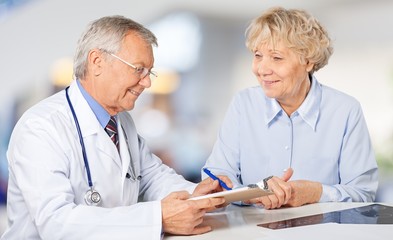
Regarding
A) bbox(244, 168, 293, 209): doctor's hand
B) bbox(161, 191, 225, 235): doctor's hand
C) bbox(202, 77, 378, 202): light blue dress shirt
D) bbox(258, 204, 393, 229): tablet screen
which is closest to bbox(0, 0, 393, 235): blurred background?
bbox(202, 77, 378, 202): light blue dress shirt

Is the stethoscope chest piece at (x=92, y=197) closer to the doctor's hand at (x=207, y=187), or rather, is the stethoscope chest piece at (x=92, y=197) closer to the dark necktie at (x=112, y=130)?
the dark necktie at (x=112, y=130)

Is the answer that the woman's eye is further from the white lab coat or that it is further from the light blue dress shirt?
the light blue dress shirt

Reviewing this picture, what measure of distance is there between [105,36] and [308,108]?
849mm

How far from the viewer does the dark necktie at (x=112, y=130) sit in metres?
1.84

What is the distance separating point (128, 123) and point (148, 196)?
26cm

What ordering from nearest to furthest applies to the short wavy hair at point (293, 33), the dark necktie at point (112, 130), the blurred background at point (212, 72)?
the dark necktie at point (112, 130) < the short wavy hair at point (293, 33) < the blurred background at point (212, 72)

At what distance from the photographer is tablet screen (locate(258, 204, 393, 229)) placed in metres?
1.66

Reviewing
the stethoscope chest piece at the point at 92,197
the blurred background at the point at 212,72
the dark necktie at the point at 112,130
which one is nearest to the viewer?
the stethoscope chest piece at the point at 92,197

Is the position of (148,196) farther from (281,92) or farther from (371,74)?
(371,74)

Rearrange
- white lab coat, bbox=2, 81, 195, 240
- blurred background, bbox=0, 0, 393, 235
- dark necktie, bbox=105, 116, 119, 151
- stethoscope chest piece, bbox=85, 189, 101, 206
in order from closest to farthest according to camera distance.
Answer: white lab coat, bbox=2, 81, 195, 240
stethoscope chest piece, bbox=85, 189, 101, 206
dark necktie, bbox=105, 116, 119, 151
blurred background, bbox=0, 0, 393, 235

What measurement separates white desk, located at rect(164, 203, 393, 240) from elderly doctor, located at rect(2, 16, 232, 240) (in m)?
0.07

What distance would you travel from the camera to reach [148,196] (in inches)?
80.2

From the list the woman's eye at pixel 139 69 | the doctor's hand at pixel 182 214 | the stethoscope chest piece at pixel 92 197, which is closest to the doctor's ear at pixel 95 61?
the woman's eye at pixel 139 69

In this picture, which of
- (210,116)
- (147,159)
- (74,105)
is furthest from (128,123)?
(210,116)
